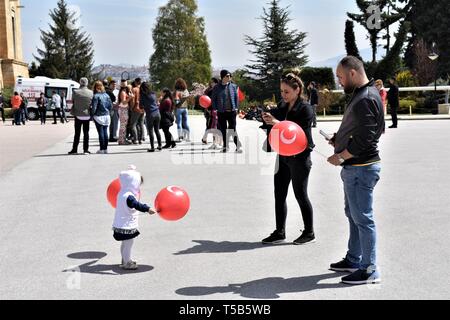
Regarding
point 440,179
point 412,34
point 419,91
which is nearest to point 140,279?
point 440,179

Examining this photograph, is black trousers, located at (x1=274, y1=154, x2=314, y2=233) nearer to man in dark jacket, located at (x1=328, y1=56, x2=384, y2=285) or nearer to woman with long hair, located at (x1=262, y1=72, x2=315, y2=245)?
woman with long hair, located at (x1=262, y1=72, x2=315, y2=245)

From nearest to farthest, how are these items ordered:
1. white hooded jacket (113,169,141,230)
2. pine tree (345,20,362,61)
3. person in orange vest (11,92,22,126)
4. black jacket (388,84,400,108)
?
1. white hooded jacket (113,169,141,230)
2. black jacket (388,84,400,108)
3. person in orange vest (11,92,22,126)
4. pine tree (345,20,362,61)

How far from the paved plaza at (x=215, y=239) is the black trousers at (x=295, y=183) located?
0.27 meters

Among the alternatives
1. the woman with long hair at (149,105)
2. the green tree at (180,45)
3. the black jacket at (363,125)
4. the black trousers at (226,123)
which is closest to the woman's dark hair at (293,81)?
the black jacket at (363,125)

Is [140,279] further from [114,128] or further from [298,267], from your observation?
[114,128]

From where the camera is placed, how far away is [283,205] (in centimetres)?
662

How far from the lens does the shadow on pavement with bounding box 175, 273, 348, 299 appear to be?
4.94 meters

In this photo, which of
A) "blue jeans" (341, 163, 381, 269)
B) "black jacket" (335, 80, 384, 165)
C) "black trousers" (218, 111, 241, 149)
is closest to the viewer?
"black jacket" (335, 80, 384, 165)

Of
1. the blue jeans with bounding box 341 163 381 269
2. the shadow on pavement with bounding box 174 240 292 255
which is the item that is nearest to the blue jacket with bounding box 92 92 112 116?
the shadow on pavement with bounding box 174 240 292 255

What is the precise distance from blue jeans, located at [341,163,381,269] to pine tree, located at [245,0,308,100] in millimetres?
63031

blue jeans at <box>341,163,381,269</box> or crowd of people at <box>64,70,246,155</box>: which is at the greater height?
crowd of people at <box>64,70,246,155</box>

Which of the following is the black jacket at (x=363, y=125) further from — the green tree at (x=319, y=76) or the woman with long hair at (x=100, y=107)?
the green tree at (x=319, y=76)

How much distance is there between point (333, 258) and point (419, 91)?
46.2 metres

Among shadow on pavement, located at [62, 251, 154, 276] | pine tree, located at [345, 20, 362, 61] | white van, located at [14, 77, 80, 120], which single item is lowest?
shadow on pavement, located at [62, 251, 154, 276]
